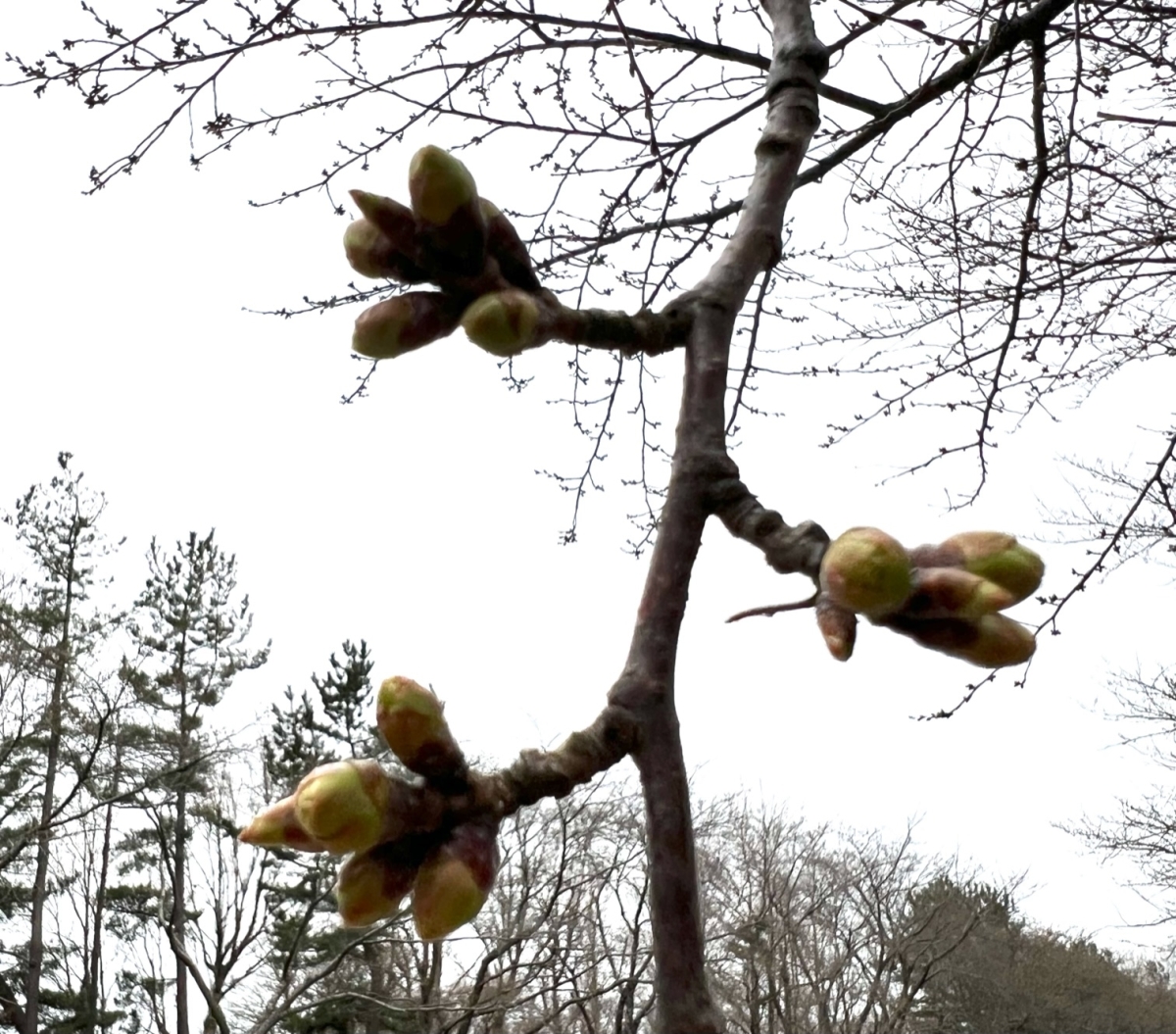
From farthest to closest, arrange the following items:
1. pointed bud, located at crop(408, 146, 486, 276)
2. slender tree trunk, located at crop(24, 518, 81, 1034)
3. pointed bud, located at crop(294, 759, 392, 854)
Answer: slender tree trunk, located at crop(24, 518, 81, 1034) → pointed bud, located at crop(408, 146, 486, 276) → pointed bud, located at crop(294, 759, 392, 854)

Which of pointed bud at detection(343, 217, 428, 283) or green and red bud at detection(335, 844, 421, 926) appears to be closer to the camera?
green and red bud at detection(335, 844, 421, 926)

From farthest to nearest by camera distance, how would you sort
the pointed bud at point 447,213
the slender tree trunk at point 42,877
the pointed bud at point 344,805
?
the slender tree trunk at point 42,877
the pointed bud at point 447,213
the pointed bud at point 344,805

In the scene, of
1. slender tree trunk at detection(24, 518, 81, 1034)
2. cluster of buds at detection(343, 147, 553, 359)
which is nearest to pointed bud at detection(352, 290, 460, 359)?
cluster of buds at detection(343, 147, 553, 359)

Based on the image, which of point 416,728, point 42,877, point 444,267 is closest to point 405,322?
point 444,267

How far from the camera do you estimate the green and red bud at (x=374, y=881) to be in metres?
0.51

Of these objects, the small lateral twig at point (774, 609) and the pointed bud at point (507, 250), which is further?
the pointed bud at point (507, 250)

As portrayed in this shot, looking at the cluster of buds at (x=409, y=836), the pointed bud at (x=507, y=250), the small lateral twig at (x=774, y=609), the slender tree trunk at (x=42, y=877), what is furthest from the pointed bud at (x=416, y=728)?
the slender tree trunk at (x=42, y=877)

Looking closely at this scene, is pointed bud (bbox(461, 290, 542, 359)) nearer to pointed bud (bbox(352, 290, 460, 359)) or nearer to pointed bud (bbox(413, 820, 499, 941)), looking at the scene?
pointed bud (bbox(352, 290, 460, 359))

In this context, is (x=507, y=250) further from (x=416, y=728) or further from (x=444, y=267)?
(x=416, y=728)

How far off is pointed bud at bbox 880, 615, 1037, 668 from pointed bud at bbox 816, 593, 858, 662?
1.0 inches

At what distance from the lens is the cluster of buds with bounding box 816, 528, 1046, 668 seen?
0.47 meters

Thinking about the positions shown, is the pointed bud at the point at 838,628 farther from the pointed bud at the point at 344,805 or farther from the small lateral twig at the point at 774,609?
the pointed bud at the point at 344,805

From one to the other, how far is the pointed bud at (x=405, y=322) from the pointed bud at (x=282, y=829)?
0.26 metres

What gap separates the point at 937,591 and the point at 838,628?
1.9 inches
